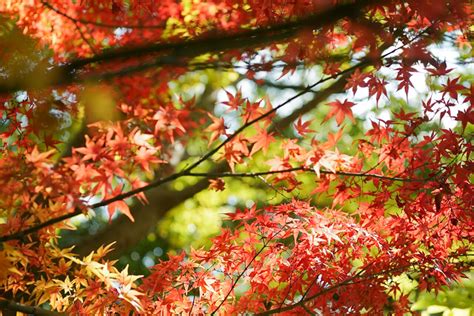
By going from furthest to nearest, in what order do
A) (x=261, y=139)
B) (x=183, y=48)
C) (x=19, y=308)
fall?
A: (x=261, y=139) → (x=19, y=308) → (x=183, y=48)

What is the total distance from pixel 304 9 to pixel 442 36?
29.5 inches

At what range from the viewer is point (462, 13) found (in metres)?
2.40

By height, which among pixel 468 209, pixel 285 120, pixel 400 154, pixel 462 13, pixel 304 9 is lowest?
pixel 468 209

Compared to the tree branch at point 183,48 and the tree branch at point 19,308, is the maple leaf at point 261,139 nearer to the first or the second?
the tree branch at point 183,48

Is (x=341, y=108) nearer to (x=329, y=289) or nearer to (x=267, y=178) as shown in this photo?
(x=267, y=178)

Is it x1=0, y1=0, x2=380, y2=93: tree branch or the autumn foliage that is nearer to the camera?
x1=0, y1=0, x2=380, y2=93: tree branch

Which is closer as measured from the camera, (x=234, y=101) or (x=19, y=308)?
(x=19, y=308)

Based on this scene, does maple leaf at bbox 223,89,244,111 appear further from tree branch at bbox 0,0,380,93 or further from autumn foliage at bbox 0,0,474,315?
tree branch at bbox 0,0,380,93

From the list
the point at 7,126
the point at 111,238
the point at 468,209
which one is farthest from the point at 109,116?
the point at 111,238

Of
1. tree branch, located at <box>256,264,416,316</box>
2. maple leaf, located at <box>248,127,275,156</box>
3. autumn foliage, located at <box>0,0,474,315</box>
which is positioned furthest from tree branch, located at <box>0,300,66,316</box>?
maple leaf, located at <box>248,127,275,156</box>

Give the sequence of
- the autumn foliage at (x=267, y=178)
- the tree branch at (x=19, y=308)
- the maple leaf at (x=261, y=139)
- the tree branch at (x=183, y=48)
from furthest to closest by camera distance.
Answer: the maple leaf at (x=261, y=139), the tree branch at (x=19, y=308), the autumn foliage at (x=267, y=178), the tree branch at (x=183, y=48)

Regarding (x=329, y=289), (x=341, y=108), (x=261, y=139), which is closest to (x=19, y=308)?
(x=261, y=139)

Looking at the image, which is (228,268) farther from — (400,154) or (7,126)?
(7,126)

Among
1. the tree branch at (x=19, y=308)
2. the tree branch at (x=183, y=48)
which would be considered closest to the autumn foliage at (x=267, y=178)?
the tree branch at (x=19, y=308)
